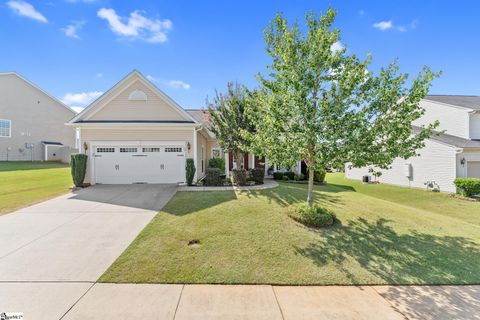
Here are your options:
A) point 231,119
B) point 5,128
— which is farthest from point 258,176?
point 5,128

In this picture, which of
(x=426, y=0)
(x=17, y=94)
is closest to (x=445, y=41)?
(x=426, y=0)

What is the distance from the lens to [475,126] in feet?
57.4

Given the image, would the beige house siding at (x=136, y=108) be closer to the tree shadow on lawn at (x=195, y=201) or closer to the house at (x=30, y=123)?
the tree shadow on lawn at (x=195, y=201)

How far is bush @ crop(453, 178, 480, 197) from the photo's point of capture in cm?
1349

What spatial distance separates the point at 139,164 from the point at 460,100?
2837 cm

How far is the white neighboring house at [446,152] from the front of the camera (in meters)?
15.4

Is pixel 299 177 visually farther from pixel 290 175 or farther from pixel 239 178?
pixel 239 178

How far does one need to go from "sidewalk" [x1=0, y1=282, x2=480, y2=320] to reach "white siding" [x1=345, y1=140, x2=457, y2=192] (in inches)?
507

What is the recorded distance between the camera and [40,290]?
391cm

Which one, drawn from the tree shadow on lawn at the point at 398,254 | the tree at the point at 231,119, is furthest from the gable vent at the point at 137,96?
the tree shadow on lawn at the point at 398,254

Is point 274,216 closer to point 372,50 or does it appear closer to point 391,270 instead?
point 391,270

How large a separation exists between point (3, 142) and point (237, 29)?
3209 centimetres

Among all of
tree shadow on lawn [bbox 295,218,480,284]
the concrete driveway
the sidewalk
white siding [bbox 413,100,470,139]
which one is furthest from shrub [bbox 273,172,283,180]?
the sidewalk

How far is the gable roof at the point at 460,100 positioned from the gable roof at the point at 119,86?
2211cm
